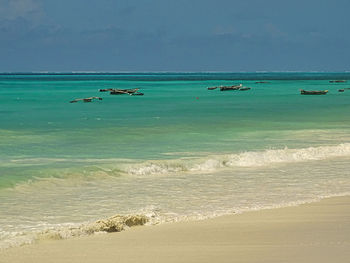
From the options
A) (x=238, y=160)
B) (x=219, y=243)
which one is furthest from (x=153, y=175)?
(x=219, y=243)

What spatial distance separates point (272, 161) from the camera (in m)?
13.2

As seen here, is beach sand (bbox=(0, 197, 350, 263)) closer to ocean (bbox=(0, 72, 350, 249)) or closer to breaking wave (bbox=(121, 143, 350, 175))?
ocean (bbox=(0, 72, 350, 249))

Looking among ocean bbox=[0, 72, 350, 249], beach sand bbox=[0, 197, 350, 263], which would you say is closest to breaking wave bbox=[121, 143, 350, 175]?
ocean bbox=[0, 72, 350, 249]

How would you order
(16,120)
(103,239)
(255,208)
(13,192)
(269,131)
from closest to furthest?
1. (103,239)
2. (255,208)
3. (13,192)
4. (269,131)
5. (16,120)

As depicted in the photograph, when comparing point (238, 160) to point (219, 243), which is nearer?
point (219, 243)

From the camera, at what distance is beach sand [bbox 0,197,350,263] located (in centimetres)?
544

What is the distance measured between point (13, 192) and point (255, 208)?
4314 millimetres

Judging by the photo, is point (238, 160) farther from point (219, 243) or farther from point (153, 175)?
point (219, 243)

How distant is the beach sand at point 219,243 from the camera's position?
5.44m

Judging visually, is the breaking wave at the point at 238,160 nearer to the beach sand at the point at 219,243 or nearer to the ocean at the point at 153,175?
the ocean at the point at 153,175

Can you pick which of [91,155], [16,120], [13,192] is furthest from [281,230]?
[16,120]

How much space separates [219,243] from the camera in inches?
236

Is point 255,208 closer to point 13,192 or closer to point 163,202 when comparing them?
point 163,202

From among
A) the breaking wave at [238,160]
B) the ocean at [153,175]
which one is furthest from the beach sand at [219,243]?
the breaking wave at [238,160]
